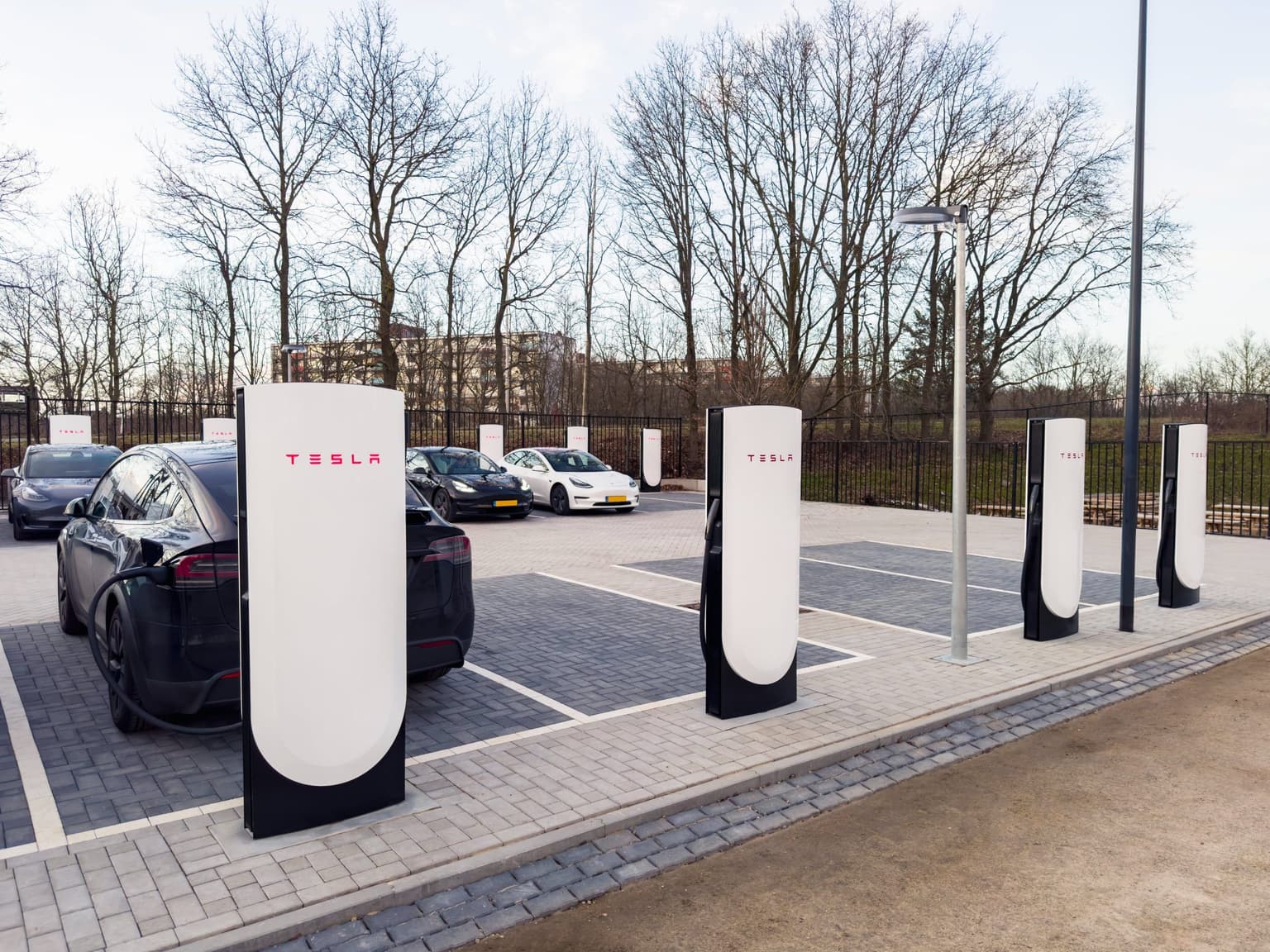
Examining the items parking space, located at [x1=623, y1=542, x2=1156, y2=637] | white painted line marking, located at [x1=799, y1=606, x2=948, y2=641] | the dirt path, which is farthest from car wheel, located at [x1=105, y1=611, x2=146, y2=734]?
parking space, located at [x1=623, y1=542, x2=1156, y2=637]

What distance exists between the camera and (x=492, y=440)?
2277cm

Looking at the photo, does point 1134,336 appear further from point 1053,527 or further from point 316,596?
point 316,596

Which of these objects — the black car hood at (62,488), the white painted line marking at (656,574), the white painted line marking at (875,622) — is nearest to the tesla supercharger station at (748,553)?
the white painted line marking at (875,622)

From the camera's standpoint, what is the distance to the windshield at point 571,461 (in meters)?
19.6

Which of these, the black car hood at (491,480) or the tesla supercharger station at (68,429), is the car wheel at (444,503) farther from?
the tesla supercharger station at (68,429)

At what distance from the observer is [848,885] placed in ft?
11.9

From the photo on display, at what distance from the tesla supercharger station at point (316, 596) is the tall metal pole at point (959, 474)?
4.40 m

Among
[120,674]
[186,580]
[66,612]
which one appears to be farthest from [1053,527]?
[66,612]

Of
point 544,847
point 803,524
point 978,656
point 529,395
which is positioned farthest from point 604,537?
point 529,395

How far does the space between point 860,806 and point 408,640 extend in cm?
269

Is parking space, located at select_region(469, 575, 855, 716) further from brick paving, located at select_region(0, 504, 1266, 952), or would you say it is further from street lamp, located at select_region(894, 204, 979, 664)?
street lamp, located at select_region(894, 204, 979, 664)

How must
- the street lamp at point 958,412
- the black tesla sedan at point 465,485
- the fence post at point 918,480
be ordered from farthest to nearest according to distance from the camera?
the fence post at point 918,480, the black tesla sedan at point 465,485, the street lamp at point 958,412

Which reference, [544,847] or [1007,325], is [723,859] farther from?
[1007,325]

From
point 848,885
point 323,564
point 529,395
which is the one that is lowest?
point 848,885
